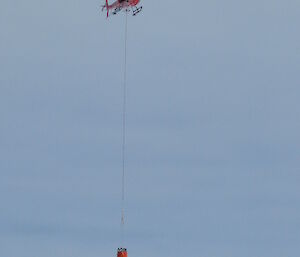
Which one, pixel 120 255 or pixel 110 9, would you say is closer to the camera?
pixel 120 255

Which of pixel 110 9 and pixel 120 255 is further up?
pixel 110 9

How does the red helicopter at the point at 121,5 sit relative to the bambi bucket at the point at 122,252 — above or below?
above

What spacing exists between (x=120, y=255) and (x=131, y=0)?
35.1 m

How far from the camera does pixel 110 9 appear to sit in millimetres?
113875

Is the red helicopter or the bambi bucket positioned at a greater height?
the red helicopter

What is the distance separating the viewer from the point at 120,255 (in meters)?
94.2

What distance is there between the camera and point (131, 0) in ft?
359

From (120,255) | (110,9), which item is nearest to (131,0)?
(110,9)

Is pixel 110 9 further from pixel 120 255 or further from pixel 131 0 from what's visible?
pixel 120 255

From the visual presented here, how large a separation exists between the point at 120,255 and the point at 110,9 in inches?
1449

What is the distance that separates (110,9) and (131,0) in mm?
5340

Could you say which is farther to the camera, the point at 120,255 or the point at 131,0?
the point at 131,0

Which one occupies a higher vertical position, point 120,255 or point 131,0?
point 131,0
